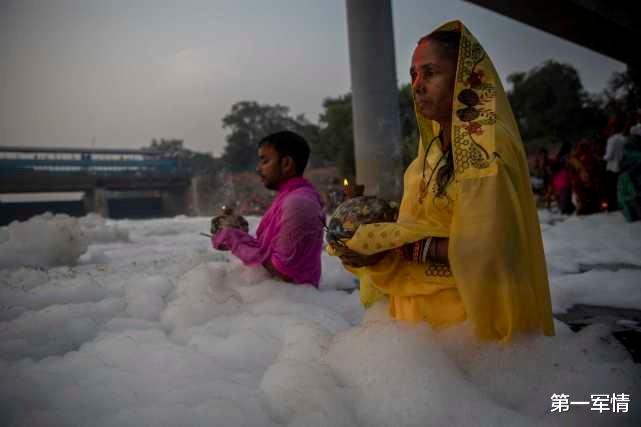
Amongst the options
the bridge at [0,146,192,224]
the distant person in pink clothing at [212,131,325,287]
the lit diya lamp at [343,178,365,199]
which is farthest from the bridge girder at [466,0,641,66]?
the bridge at [0,146,192,224]

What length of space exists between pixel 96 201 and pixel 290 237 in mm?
20353

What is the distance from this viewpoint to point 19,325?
2.07 metres

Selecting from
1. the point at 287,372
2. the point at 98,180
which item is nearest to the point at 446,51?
the point at 287,372

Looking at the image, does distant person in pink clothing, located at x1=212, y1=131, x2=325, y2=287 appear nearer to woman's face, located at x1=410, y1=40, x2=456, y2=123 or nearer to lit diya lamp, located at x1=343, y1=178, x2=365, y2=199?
lit diya lamp, located at x1=343, y1=178, x2=365, y2=199

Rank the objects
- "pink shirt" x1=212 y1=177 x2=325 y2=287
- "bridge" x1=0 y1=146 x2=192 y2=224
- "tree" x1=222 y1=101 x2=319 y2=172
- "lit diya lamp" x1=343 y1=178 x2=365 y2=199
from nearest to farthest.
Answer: "lit diya lamp" x1=343 y1=178 x2=365 y2=199 < "pink shirt" x1=212 y1=177 x2=325 y2=287 < "bridge" x1=0 y1=146 x2=192 y2=224 < "tree" x1=222 y1=101 x2=319 y2=172

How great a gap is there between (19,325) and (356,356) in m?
1.74

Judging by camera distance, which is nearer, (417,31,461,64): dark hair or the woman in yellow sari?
the woman in yellow sari

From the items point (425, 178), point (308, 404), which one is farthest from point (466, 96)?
point (308, 404)

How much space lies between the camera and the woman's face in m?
1.25

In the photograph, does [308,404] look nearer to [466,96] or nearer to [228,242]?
[466,96]

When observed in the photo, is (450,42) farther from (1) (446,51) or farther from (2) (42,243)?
(2) (42,243)

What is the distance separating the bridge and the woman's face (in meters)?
19.6

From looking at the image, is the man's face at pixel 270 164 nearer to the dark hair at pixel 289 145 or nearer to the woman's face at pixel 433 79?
the dark hair at pixel 289 145

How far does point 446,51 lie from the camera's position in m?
1.25
